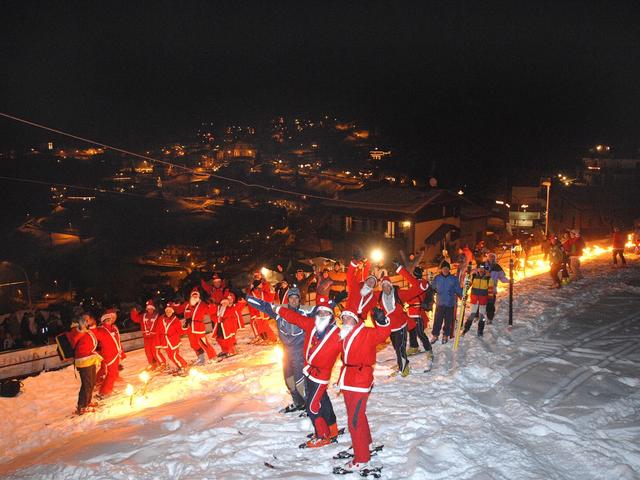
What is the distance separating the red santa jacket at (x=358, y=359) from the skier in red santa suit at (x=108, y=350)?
5.85 metres

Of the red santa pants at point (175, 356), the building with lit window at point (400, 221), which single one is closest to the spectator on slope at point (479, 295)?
the red santa pants at point (175, 356)

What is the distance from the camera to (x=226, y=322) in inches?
464

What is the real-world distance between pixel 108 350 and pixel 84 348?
3.16 feet

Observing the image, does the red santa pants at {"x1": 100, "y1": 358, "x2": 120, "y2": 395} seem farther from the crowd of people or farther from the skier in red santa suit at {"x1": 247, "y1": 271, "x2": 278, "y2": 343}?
the skier in red santa suit at {"x1": 247, "y1": 271, "x2": 278, "y2": 343}

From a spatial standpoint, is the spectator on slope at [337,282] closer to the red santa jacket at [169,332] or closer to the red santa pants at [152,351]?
the red santa jacket at [169,332]

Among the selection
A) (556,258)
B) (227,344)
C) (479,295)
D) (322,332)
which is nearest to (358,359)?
(322,332)

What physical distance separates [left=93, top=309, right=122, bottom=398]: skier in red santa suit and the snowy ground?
459 millimetres

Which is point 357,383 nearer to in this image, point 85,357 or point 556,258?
point 85,357

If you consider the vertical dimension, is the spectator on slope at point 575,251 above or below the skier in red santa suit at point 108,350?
above

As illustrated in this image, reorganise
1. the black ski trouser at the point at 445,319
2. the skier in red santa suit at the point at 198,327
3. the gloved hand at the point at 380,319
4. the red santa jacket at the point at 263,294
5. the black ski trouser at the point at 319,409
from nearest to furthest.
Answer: the black ski trouser at the point at 319,409
the gloved hand at the point at 380,319
the black ski trouser at the point at 445,319
the skier in red santa suit at the point at 198,327
the red santa jacket at the point at 263,294

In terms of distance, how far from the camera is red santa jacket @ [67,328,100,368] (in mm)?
8949

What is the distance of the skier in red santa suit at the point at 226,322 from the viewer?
11.6m

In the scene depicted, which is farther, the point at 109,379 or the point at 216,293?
the point at 216,293

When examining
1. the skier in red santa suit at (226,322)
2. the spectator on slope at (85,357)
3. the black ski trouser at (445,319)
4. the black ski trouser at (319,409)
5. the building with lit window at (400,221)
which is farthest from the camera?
the building with lit window at (400,221)
